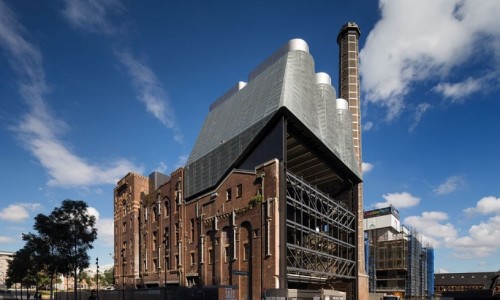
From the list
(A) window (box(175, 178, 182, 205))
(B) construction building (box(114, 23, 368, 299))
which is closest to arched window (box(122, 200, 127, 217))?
(B) construction building (box(114, 23, 368, 299))

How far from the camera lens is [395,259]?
10456cm

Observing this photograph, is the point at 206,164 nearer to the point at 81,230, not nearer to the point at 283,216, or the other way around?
the point at 283,216

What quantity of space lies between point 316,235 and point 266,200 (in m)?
9.46

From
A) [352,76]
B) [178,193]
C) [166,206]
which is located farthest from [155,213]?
[352,76]

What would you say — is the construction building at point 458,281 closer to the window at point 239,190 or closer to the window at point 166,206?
the window at point 166,206

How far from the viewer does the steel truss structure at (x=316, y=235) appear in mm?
38844

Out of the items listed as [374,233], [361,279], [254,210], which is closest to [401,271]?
[374,233]

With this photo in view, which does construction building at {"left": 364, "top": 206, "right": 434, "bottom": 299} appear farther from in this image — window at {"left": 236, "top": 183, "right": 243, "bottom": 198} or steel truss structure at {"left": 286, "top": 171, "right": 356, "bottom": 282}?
window at {"left": 236, "top": 183, "right": 243, "bottom": 198}

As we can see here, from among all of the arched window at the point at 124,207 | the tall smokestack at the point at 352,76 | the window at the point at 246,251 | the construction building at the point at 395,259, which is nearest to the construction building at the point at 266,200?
the window at the point at 246,251

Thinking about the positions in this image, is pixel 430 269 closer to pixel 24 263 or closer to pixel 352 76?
pixel 352 76

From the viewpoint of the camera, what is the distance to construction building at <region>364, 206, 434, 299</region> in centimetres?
10200

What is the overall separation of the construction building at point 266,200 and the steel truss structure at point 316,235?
0.17m

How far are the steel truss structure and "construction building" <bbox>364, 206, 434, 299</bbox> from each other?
4615cm

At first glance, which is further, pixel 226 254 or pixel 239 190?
pixel 226 254
